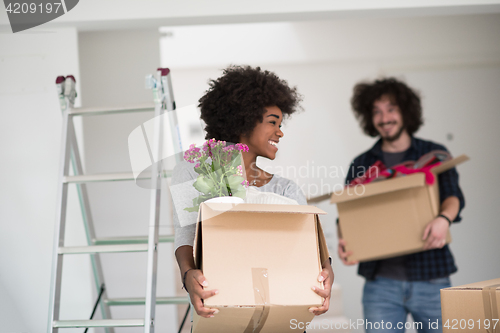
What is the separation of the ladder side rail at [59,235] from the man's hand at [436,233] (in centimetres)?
143

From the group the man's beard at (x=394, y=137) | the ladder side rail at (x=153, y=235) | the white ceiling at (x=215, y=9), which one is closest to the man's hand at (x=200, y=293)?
the ladder side rail at (x=153, y=235)

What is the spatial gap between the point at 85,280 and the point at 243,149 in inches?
52.6

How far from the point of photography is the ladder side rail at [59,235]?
5.06 ft

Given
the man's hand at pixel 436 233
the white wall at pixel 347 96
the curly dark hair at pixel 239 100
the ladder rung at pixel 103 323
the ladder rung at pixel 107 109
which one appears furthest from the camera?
the white wall at pixel 347 96

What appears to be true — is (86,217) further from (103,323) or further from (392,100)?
(392,100)

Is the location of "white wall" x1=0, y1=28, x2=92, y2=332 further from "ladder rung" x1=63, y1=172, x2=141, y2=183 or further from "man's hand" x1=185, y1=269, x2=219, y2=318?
"man's hand" x1=185, y1=269, x2=219, y2=318

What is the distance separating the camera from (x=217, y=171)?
1.08 meters

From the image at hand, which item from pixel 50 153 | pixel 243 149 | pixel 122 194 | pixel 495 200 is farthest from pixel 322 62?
pixel 243 149

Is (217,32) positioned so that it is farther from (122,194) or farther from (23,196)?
(23,196)

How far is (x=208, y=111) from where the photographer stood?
137 centimetres

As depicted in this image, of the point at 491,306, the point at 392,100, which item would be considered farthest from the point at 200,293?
the point at 392,100

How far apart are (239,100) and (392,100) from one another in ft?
4.51

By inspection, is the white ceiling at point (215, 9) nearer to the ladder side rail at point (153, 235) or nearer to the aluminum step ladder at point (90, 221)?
the aluminum step ladder at point (90, 221)

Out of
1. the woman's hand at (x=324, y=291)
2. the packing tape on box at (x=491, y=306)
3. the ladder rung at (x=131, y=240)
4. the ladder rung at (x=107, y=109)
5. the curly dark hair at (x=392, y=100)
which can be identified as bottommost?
the packing tape on box at (x=491, y=306)
